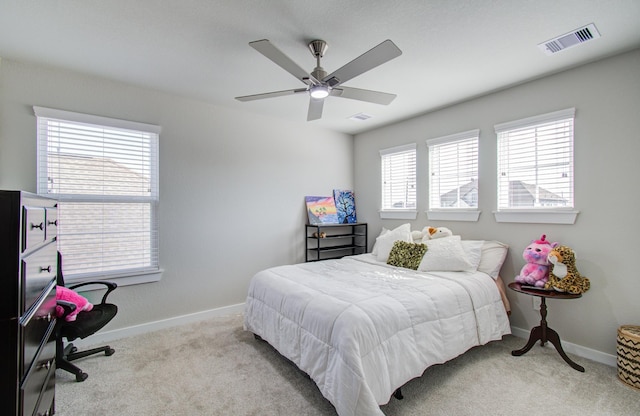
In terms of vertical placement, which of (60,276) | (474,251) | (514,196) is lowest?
(60,276)

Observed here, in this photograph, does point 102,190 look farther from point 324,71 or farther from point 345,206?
point 345,206

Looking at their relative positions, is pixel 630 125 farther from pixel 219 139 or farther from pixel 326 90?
Result: pixel 219 139

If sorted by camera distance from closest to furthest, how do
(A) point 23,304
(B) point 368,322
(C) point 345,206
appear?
(A) point 23,304 → (B) point 368,322 → (C) point 345,206

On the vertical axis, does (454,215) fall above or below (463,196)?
below

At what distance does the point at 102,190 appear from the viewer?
9.82 feet

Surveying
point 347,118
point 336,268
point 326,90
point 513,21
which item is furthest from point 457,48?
point 336,268

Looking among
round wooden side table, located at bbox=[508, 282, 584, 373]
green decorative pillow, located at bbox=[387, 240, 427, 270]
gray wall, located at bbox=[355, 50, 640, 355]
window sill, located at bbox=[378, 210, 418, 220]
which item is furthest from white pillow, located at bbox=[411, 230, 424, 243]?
round wooden side table, located at bbox=[508, 282, 584, 373]

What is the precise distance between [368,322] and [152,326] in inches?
104

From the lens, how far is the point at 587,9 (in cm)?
192

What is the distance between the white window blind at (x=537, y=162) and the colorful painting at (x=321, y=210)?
239 centimetres

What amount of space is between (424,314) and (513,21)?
2.20 meters

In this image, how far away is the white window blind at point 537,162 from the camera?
2777mm

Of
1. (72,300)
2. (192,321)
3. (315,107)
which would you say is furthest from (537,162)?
(72,300)

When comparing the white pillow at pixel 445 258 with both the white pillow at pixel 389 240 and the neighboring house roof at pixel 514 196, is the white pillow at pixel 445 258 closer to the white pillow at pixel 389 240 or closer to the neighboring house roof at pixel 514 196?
the white pillow at pixel 389 240
